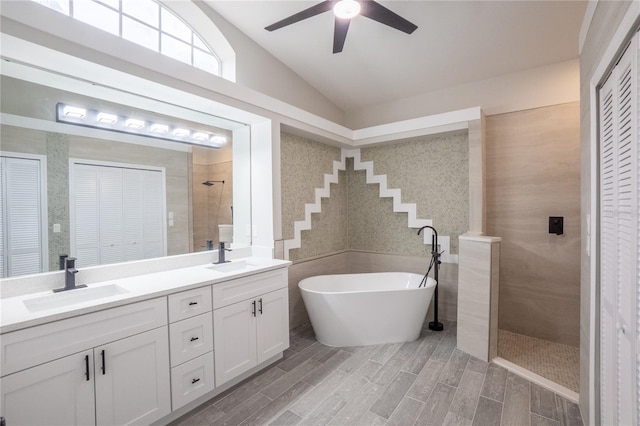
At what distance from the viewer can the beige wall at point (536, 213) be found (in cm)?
276

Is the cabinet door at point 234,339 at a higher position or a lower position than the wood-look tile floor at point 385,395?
higher

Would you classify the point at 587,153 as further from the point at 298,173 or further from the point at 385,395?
the point at 298,173

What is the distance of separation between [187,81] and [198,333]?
1.79 m

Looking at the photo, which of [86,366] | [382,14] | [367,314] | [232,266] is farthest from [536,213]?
[86,366]

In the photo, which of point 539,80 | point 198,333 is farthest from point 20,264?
point 539,80

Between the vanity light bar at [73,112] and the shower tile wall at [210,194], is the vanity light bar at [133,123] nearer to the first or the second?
the vanity light bar at [73,112]

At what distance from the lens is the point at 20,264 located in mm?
1711

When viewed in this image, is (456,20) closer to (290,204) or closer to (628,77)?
(628,77)

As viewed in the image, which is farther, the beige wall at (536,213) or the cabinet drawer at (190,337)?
the beige wall at (536,213)

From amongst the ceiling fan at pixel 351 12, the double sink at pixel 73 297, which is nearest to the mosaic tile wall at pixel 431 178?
the ceiling fan at pixel 351 12

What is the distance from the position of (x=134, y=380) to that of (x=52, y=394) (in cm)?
35

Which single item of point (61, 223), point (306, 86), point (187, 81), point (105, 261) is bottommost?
point (105, 261)

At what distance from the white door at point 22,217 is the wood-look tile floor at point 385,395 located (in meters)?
1.36

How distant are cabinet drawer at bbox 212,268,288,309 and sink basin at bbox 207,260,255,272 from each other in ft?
0.55
